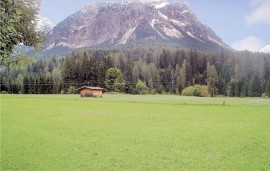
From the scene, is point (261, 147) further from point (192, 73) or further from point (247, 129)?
point (192, 73)

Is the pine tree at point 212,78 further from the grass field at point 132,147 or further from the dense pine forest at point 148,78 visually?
the grass field at point 132,147

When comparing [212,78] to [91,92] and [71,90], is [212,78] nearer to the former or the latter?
[71,90]

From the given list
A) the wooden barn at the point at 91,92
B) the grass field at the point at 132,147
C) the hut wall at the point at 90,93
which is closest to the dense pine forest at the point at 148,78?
the hut wall at the point at 90,93

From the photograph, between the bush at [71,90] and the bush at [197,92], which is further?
the bush at [71,90]

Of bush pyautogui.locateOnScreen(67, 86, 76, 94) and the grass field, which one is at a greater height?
bush pyautogui.locateOnScreen(67, 86, 76, 94)

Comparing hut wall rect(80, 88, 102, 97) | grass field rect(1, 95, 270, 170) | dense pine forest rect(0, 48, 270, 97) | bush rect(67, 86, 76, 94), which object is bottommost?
grass field rect(1, 95, 270, 170)

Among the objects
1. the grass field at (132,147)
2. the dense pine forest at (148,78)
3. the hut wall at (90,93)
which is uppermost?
the dense pine forest at (148,78)

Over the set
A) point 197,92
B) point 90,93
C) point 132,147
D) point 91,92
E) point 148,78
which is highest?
point 148,78

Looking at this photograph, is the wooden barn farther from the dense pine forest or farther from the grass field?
the grass field

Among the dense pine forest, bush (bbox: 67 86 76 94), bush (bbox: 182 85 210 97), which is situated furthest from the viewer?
the dense pine forest

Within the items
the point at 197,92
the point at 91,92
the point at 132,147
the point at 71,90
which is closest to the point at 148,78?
the point at 197,92

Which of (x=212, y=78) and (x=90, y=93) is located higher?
(x=212, y=78)

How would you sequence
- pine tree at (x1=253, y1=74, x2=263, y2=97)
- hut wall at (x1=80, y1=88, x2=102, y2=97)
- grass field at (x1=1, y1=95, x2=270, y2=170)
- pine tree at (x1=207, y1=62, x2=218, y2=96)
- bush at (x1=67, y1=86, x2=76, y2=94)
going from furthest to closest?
pine tree at (x1=207, y1=62, x2=218, y2=96)
pine tree at (x1=253, y1=74, x2=263, y2=97)
bush at (x1=67, y1=86, x2=76, y2=94)
hut wall at (x1=80, y1=88, x2=102, y2=97)
grass field at (x1=1, y1=95, x2=270, y2=170)

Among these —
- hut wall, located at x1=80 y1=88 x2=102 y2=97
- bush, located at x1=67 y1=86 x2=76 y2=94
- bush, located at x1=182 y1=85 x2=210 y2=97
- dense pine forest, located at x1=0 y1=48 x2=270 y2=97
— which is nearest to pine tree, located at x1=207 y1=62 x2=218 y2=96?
dense pine forest, located at x1=0 y1=48 x2=270 y2=97
